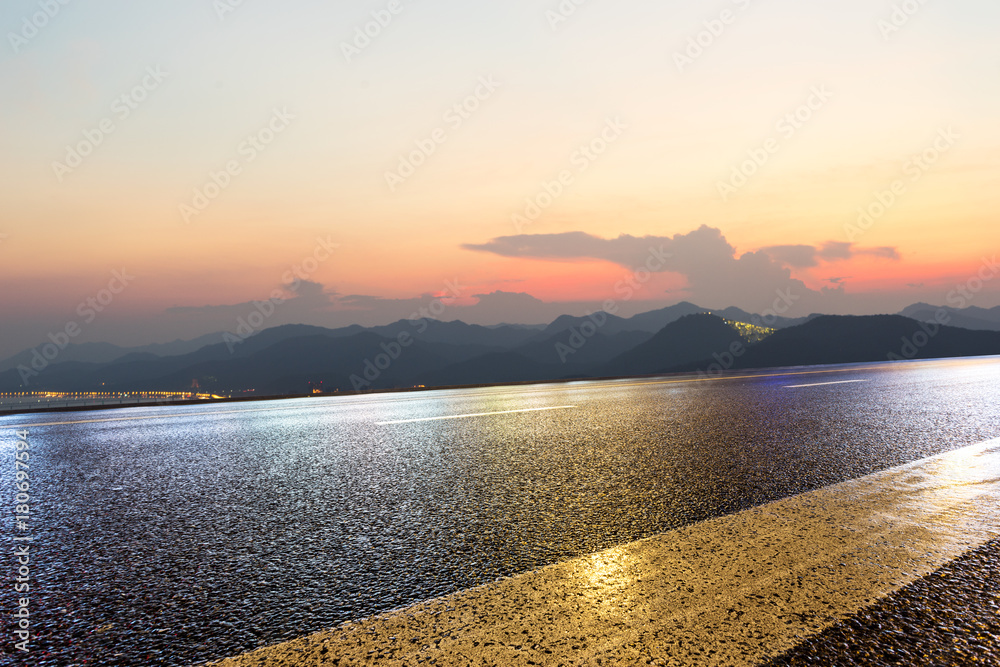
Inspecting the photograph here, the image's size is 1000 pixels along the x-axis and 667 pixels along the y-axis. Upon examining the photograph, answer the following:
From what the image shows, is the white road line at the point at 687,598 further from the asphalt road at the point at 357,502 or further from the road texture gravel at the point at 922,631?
the asphalt road at the point at 357,502

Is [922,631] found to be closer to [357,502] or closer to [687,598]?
[687,598]

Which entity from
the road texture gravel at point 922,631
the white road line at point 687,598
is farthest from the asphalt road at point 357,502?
the road texture gravel at point 922,631

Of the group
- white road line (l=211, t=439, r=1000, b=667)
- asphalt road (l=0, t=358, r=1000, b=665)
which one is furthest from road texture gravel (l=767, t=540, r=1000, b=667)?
asphalt road (l=0, t=358, r=1000, b=665)

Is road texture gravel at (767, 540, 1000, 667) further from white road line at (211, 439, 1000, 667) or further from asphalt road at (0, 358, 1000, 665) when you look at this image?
asphalt road at (0, 358, 1000, 665)

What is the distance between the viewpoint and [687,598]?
6.56ft

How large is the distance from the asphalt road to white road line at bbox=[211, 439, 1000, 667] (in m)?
0.19

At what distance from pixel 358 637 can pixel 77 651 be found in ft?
3.26

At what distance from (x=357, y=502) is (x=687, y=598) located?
2.45 metres

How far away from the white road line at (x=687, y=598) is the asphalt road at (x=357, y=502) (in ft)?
0.61

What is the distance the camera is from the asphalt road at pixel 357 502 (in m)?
2.08

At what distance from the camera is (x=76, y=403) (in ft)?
55.7

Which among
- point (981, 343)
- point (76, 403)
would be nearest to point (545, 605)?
point (76, 403)

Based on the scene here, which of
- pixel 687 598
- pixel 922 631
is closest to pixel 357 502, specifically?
pixel 687 598

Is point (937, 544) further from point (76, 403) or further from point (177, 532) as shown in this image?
point (76, 403)
